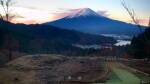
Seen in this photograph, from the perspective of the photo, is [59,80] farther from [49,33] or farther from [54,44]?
[49,33]

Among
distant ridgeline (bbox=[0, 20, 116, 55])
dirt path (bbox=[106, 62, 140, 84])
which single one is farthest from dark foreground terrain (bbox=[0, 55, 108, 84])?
distant ridgeline (bbox=[0, 20, 116, 55])

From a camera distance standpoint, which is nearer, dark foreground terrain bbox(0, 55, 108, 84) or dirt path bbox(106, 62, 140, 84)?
dirt path bbox(106, 62, 140, 84)

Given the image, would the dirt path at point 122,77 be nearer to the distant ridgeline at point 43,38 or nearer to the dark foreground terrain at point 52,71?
the dark foreground terrain at point 52,71

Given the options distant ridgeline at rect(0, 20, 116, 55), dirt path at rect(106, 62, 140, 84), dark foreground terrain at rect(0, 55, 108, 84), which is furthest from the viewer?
distant ridgeline at rect(0, 20, 116, 55)

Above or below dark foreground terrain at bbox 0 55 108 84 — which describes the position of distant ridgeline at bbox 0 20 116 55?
above

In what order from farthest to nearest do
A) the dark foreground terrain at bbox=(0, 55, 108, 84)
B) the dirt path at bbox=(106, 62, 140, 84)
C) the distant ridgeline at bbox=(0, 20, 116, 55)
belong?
the distant ridgeline at bbox=(0, 20, 116, 55) < the dark foreground terrain at bbox=(0, 55, 108, 84) < the dirt path at bbox=(106, 62, 140, 84)

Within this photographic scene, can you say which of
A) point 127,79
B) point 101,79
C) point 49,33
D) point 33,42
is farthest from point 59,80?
point 49,33

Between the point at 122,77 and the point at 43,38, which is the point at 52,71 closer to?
the point at 122,77

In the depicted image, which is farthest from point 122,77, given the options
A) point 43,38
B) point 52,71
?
point 43,38

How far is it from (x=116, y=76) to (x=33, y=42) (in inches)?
1794

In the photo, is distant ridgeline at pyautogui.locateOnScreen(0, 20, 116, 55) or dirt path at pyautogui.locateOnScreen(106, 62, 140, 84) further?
distant ridgeline at pyautogui.locateOnScreen(0, 20, 116, 55)

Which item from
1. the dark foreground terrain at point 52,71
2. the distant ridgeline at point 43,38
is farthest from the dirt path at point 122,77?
the distant ridgeline at point 43,38

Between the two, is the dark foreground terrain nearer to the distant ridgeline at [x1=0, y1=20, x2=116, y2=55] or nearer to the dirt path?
the dirt path

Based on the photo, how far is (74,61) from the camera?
952 inches
